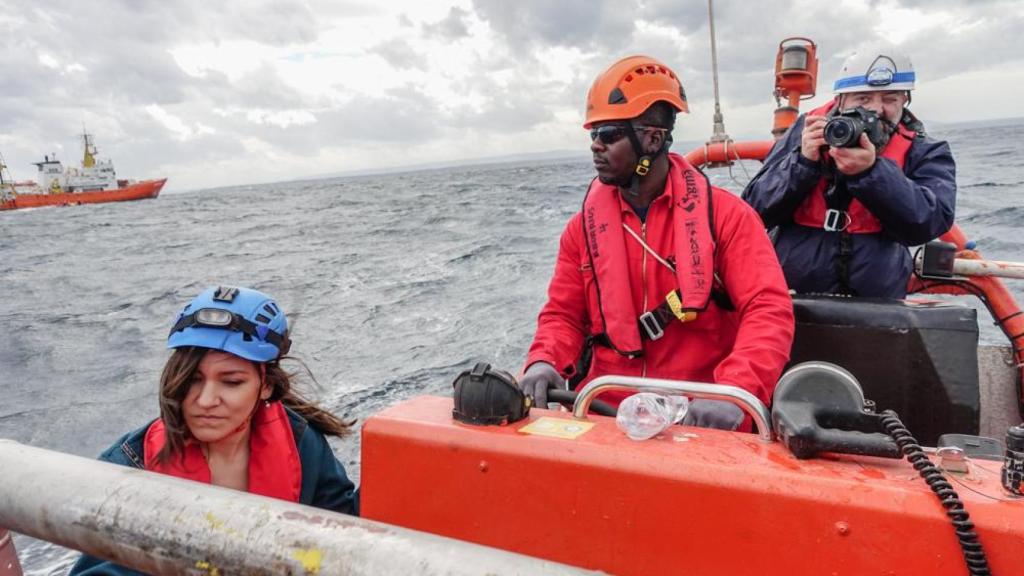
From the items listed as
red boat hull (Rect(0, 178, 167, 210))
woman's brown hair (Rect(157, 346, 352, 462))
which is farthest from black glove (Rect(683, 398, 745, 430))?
red boat hull (Rect(0, 178, 167, 210))

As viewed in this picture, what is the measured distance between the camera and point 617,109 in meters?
2.54

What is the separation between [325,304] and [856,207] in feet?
26.3

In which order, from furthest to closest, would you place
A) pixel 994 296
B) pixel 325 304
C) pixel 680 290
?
1. pixel 325 304
2. pixel 994 296
3. pixel 680 290

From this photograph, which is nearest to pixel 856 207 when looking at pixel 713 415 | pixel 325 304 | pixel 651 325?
pixel 651 325

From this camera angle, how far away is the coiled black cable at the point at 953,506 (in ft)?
3.41

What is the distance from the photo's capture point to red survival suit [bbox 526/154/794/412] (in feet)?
7.98

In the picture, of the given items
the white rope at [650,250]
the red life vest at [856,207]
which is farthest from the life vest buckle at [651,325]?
the red life vest at [856,207]

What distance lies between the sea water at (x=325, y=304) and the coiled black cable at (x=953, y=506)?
3434 millimetres

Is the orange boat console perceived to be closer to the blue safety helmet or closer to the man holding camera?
the blue safety helmet

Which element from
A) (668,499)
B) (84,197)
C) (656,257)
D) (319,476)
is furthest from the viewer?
(84,197)

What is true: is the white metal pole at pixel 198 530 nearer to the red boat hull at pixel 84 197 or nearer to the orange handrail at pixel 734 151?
the orange handrail at pixel 734 151

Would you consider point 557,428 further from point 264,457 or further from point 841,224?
point 841,224

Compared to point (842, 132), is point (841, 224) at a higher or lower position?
lower

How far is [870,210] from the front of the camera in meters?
2.83
